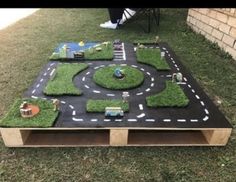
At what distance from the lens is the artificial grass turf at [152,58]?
479cm

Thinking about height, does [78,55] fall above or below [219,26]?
below

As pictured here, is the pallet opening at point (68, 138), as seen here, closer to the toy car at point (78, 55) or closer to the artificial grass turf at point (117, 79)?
the artificial grass turf at point (117, 79)

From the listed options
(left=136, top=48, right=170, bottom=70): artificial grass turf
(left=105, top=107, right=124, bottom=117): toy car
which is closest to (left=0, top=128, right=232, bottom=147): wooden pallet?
(left=105, top=107, right=124, bottom=117): toy car

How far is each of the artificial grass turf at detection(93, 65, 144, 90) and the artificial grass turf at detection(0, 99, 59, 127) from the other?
998mm

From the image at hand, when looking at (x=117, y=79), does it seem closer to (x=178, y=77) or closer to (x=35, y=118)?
(x=178, y=77)

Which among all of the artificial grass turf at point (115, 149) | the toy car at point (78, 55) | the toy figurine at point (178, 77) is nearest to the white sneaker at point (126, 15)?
the artificial grass turf at point (115, 149)

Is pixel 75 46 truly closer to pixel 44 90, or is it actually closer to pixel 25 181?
pixel 44 90

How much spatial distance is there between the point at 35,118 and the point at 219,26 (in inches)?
204

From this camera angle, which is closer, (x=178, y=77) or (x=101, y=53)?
(x=178, y=77)

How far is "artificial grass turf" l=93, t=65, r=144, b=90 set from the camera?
13.2 feet

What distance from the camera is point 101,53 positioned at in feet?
17.1

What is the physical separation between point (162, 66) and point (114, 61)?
94 centimetres

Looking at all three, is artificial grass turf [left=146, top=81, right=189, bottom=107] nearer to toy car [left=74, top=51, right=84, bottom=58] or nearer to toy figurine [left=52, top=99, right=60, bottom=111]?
toy figurine [left=52, top=99, right=60, bottom=111]

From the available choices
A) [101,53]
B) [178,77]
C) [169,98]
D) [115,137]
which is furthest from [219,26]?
[115,137]
